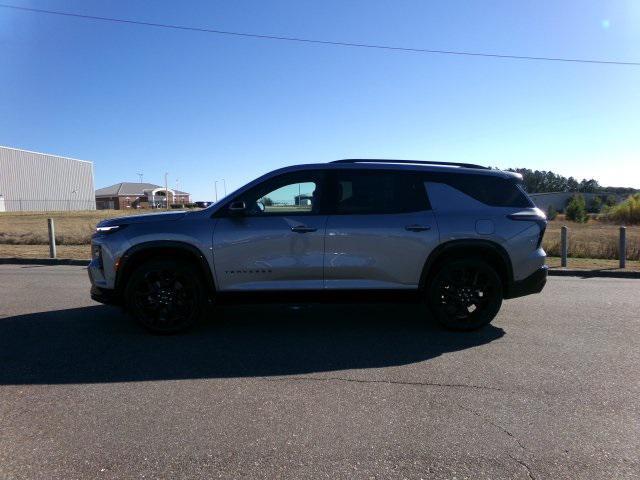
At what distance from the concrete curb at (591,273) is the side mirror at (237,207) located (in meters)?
8.09

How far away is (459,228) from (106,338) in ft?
13.5

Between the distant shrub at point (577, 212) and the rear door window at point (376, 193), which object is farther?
the distant shrub at point (577, 212)

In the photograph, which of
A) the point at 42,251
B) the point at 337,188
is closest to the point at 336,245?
the point at 337,188

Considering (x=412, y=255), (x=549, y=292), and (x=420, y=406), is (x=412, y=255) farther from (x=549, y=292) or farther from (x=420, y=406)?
(x=549, y=292)

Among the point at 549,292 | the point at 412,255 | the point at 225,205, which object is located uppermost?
the point at 225,205

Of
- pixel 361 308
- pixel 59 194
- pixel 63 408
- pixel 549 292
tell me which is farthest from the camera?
pixel 59 194

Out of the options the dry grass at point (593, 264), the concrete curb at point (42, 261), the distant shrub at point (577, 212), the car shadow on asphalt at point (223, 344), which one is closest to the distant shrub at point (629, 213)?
the distant shrub at point (577, 212)

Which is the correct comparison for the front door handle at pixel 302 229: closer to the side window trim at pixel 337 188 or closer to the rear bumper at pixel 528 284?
the side window trim at pixel 337 188

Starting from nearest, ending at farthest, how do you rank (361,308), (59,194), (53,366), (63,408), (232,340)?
(63,408)
(53,366)
(232,340)
(361,308)
(59,194)

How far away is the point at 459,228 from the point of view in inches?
223

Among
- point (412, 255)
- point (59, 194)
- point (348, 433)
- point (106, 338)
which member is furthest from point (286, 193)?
point (59, 194)

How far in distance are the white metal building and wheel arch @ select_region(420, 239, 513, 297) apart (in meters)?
79.2

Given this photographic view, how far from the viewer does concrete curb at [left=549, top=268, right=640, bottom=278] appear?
10.9 meters

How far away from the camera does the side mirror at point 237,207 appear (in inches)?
215
